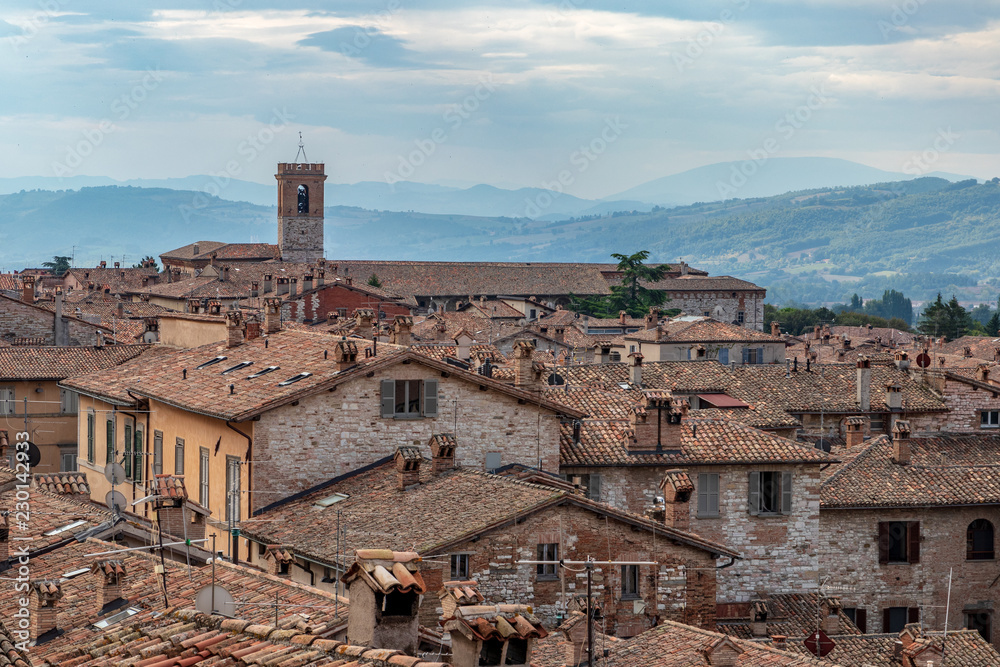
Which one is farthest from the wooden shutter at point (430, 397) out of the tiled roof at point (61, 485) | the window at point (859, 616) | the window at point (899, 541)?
the window at point (899, 541)

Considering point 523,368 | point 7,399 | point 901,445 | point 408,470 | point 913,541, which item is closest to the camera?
point 408,470

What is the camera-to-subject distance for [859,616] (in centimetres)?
3244

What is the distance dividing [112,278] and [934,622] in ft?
294

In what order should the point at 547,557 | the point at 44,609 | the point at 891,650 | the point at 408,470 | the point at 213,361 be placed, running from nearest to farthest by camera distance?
the point at 44,609
the point at 547,557
the point at 408,470
the point at 891,650
the point at 213,361

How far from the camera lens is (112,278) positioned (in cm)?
11300

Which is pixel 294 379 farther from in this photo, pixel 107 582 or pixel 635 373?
pixel 635 373

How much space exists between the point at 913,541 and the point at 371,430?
1365 centimetres

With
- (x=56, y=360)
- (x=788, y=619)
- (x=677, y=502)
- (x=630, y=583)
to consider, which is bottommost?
(x=788, y=619)

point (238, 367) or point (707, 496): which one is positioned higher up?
point (238, 367)

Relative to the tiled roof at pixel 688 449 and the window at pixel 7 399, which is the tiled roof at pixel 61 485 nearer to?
the tiled roof at pixel 688 449

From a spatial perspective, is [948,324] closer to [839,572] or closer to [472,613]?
[839,572]

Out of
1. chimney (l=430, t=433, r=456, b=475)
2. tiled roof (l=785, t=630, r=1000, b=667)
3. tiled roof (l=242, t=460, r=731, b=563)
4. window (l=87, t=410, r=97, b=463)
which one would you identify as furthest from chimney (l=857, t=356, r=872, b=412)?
tiled roof (l=242, t=460, r=731, b=563)

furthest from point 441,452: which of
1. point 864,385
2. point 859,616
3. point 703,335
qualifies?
point 703,335

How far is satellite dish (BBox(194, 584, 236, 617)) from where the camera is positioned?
13.9 metres
